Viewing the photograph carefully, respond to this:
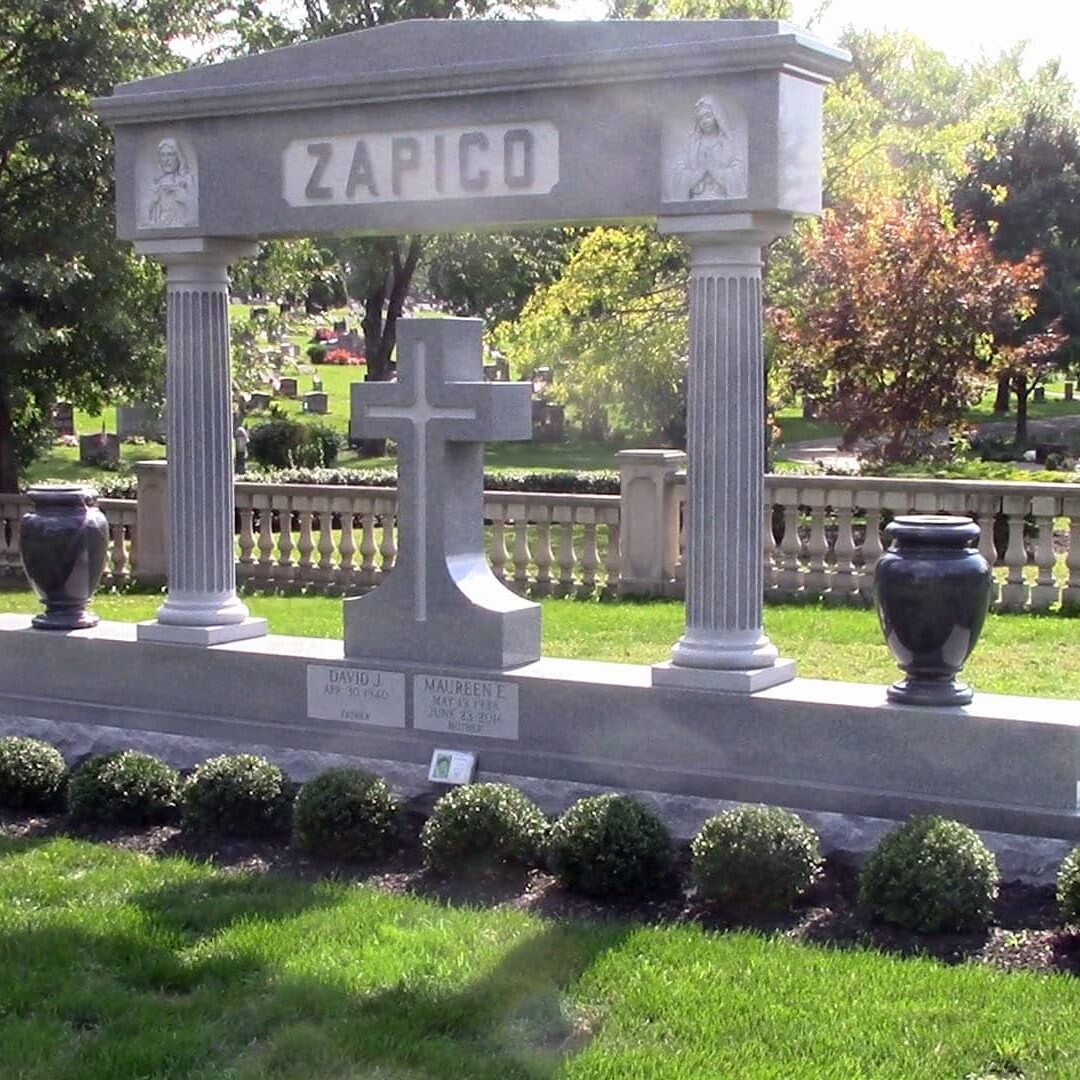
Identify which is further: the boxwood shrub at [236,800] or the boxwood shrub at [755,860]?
the boxwood shrub at [236,800]

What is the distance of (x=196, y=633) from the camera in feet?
30.9

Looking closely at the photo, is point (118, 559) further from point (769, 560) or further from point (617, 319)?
point (617, 319)

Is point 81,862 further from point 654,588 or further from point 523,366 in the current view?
point 523,366

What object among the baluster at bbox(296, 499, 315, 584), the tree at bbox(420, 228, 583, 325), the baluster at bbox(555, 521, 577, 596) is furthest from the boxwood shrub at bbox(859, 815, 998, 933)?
the tree at bbox(420, 228, 583, 325)

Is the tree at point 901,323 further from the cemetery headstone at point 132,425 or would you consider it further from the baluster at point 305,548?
the cemetery headstone at point 132,425

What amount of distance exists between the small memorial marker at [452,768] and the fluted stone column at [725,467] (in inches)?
41.6

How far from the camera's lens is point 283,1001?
5805 mm

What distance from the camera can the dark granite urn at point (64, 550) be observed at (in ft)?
32.2

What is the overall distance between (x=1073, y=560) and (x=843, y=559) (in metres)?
1.88

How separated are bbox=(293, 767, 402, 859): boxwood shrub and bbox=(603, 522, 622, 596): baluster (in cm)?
742

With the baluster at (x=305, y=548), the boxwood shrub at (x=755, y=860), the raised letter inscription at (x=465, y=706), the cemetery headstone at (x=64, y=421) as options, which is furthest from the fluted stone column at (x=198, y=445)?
the cemetery headstone at (x=64, y=421)

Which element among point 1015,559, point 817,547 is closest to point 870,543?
point 817,547

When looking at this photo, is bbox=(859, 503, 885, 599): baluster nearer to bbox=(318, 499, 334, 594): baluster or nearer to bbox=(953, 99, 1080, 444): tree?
bbox=(318, 499, 334, 594): baluster

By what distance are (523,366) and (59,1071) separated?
2023cm
